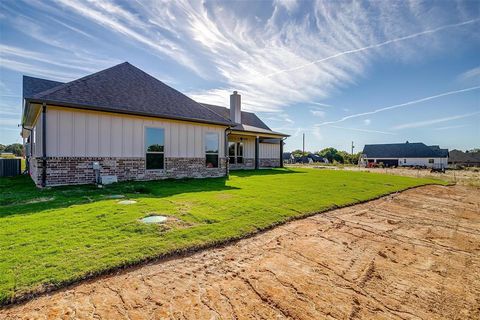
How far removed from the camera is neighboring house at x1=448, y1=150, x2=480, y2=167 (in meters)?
57.4

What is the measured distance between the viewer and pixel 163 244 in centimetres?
365

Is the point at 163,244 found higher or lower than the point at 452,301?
higher

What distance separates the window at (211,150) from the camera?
485 inches

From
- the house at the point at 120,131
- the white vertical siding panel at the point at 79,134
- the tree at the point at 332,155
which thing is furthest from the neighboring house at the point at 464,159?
the white vertical siding panel at the point at 79,134

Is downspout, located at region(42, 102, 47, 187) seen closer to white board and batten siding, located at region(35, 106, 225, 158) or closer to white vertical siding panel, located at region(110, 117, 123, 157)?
white board and batten siding, located at region(35, 106, 225, 158)

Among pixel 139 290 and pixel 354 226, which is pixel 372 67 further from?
pixel 139 290

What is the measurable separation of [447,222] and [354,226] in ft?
9.25

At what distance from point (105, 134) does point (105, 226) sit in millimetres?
6117

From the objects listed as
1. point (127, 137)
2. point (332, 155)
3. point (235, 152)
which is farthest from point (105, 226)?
point (332, 155)

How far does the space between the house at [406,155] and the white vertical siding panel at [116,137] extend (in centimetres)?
4854

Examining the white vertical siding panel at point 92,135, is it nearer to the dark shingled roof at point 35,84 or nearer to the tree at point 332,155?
the dark shingled roof at point 35,84

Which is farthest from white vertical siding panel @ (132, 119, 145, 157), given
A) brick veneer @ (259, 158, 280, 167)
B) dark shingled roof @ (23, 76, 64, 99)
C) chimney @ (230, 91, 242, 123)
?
brick veneer @ (259, 158, 280, 167)

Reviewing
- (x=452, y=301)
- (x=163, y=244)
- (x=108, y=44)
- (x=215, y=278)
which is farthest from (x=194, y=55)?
(x=452, y=301)

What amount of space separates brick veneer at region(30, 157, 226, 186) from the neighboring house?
2787 inches
